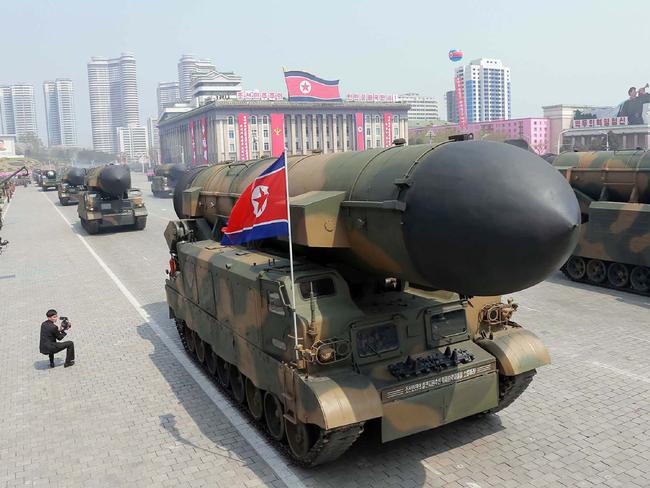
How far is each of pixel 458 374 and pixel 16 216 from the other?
40.1m

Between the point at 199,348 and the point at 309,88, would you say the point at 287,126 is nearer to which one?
the point at 309,88

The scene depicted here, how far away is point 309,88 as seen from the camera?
101938 mm

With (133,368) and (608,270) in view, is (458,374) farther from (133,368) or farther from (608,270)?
(608,270)

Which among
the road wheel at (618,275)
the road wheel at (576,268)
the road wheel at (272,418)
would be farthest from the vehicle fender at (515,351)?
the road wheel at (576,268)

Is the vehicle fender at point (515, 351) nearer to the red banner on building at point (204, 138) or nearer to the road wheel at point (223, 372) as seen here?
the road wheel at point (223, 372)

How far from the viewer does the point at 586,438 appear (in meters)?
7.76

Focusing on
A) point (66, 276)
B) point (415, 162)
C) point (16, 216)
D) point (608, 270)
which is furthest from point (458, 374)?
point (16, 216)

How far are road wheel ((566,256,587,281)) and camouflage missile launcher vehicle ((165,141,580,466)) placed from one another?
30.7 ft

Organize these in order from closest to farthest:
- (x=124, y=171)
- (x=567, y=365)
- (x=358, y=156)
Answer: (x=358, y=156) < (x=567, y=365) < (x=124, y=171)

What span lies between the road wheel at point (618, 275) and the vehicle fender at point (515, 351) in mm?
8924

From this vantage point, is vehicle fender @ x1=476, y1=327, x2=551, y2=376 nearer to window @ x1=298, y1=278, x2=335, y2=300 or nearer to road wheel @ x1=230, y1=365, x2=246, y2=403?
window @ x1=298, y1=278, x2=335, y2=300

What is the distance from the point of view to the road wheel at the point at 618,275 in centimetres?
1555

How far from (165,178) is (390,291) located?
49502mm

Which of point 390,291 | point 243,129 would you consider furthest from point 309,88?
point 390,291
